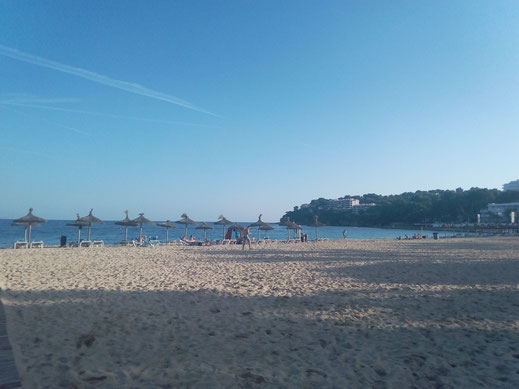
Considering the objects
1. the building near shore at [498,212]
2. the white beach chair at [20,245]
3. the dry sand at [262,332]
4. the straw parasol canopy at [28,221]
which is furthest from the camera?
the building near shore at [498,212]

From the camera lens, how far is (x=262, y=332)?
14.6ft

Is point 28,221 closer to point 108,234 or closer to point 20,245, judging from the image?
point 20,245

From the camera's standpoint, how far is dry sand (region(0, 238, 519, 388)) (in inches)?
126

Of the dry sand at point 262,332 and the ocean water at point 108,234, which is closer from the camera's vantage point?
the dry sand at point 262,332

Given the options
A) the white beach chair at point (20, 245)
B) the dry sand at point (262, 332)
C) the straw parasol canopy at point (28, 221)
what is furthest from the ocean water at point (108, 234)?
the dry sand at point (262, 332)

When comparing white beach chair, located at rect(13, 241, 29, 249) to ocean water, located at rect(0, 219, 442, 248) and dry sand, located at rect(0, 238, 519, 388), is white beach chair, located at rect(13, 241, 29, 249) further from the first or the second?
dry sand, located at rect(0, 238, 519, 388)

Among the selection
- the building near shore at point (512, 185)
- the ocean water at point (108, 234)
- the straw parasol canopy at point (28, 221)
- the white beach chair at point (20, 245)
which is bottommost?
the ocean water at point (108, 234)

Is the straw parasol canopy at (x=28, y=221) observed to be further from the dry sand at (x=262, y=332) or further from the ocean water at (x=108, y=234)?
the dry sand at (x=262, y=332)

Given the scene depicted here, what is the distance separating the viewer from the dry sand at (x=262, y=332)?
10.5 ft

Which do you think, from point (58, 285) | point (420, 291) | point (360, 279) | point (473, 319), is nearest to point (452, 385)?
point (473, 319)

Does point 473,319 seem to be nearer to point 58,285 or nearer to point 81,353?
point 81,353

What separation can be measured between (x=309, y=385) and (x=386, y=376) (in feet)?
2.70

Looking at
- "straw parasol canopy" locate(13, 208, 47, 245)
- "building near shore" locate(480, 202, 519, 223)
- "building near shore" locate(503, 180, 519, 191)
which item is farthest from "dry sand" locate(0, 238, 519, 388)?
"building near shore" locate(503, 180, 519, 191)

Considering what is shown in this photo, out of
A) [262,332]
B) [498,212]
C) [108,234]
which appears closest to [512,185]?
[498,212]
